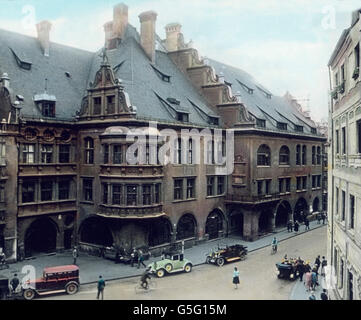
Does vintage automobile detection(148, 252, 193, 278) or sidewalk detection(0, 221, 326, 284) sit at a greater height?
vintage automobile detection(148, 252, 193, 278)

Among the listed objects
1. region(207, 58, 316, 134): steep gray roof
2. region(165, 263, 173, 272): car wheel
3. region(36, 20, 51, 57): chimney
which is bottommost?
region(165, 263, 173, 272): car wheel

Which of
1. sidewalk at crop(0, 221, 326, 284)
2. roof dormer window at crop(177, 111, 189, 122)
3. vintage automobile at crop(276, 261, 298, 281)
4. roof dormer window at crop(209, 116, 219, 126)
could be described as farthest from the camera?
roof dormer window at crop(209, 116, 219, 126)

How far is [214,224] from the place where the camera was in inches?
1592

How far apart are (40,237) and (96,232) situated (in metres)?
4.55

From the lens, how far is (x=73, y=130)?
115 feet

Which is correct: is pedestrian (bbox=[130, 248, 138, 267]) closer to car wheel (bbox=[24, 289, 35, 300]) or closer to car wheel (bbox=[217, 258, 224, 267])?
car wheel (bbox=[217, 258, 224, 267])

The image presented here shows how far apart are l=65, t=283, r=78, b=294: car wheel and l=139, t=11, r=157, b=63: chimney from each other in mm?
24335

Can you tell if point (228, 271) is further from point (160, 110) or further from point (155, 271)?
point (160, 110)

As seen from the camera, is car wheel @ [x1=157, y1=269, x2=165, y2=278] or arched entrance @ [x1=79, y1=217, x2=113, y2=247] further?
arched entrance @ [x1=79, y1=217, x2=113, y2=247]

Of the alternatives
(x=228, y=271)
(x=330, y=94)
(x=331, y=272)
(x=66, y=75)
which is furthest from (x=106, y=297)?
(x=66, y=75)

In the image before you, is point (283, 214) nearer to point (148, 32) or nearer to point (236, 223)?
point (236, 223)

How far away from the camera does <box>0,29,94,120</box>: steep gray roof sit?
33.2m

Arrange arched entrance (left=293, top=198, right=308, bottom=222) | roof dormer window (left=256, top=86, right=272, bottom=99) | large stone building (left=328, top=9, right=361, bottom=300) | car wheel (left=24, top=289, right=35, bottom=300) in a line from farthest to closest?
roof dormer window (left=256, top=86, right=272, bottom=99) < arched entrance (left=293, top=198, right=308, bottom=222) < car wheel (left=24, top=289, right=35, bottom=300) < large stone building (left=328, top=9, right=361, bottom=300)

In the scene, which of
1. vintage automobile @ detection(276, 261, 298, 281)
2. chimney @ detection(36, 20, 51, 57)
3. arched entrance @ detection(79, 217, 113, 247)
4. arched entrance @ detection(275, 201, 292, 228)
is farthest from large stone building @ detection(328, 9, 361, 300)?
chimney @ detection(36, 20, 51, 57)
